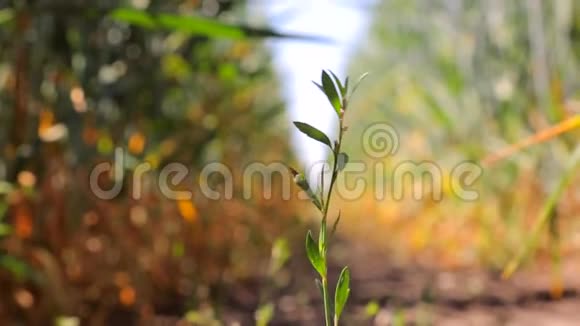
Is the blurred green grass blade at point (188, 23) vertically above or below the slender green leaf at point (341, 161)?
above

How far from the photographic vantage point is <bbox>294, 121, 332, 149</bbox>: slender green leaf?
36 centimetres

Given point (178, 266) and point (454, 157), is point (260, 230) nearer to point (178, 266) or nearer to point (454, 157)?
point (178, 266)

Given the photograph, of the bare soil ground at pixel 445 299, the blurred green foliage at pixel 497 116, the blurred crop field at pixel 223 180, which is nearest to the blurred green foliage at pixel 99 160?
the blurred crop field at pixel 223 180

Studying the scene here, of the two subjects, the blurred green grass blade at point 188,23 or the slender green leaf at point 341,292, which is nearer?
the slender green leaf at point 341,292

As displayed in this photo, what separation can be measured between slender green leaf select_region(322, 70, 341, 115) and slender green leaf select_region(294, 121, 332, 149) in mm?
14

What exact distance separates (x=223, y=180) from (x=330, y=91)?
102 centimetres

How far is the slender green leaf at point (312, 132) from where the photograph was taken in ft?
1.17

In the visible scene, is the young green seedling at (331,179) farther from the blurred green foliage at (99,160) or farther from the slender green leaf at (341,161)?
the blurred green foliage at (99,160)

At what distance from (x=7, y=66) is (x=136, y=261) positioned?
0.32 meters

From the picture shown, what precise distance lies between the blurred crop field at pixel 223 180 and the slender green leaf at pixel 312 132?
0.24m

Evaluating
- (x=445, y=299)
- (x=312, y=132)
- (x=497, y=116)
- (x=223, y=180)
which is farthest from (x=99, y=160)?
(x=497, y=116)

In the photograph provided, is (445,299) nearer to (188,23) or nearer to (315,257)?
(188,23)

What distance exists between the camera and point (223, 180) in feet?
4.50

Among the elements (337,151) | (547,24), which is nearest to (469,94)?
(547,24)
